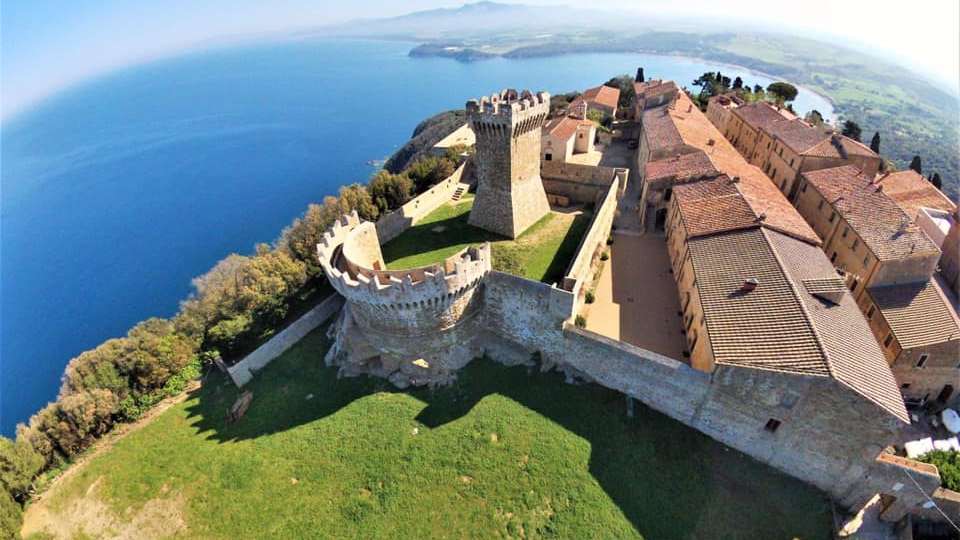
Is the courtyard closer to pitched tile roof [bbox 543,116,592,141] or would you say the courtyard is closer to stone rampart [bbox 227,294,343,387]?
pitched tile roof [bbox 543,116,592,141]

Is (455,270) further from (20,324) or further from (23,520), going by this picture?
(20,324)

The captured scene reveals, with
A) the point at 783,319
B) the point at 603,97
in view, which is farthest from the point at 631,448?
the point at 603,97

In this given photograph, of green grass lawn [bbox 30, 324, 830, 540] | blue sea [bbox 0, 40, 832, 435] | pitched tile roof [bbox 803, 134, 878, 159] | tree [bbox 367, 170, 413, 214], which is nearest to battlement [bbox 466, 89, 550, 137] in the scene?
tree [bbox 367, 170, 413, 214]

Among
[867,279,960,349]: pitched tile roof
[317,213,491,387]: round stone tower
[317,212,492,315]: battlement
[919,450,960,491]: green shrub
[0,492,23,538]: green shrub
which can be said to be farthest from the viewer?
[317,213,491,387]: round stone tower

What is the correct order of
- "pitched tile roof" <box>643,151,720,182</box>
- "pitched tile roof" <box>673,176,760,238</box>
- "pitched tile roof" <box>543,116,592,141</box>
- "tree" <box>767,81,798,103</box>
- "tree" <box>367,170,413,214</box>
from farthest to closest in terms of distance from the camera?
"tree" <box>767,81,798,103</box> → "pitched tile roof" <box>543,116,592,141</box> → "tree" <box>367,170,413,214</box> → "pitched tile roof" <box>643,151,720,182</box> → "pitched tile roof" <box>673,176,760,238</box>

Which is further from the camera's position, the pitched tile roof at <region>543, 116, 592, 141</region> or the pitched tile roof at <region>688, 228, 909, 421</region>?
the pitched tile roof at <region>543, 116, 592, 141</region>

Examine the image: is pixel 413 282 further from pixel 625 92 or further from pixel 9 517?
pixel 625 92
